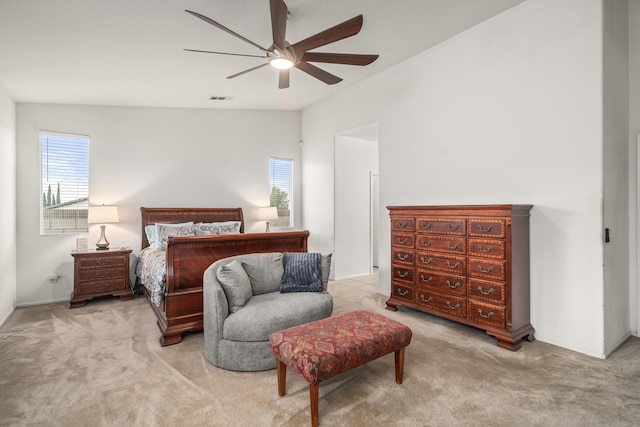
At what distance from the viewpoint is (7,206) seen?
13.6 feet

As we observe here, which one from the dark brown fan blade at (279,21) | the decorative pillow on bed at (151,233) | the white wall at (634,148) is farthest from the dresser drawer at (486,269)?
the decorative pillow on bed at (151,233)

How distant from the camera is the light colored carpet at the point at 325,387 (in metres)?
2.03

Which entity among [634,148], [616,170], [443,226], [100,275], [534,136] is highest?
[534,136]

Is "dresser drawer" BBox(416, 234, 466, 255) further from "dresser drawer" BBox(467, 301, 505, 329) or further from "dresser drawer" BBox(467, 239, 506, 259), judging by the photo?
"dresser drawer" BBox(467, 301, 505, 329)

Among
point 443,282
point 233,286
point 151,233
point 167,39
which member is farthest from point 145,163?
point 443,282

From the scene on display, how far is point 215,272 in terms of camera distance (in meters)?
2.82

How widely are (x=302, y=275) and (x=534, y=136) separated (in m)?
2.64

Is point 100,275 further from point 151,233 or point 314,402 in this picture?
point 314,402

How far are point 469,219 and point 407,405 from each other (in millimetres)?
1880

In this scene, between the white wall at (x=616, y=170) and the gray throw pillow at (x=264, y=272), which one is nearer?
the white wall at (x=616, y=170)

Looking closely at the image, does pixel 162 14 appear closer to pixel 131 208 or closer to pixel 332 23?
pixel 332 23

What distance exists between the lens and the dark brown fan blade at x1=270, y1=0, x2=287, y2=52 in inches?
86.6

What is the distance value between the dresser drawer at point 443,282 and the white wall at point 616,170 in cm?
115

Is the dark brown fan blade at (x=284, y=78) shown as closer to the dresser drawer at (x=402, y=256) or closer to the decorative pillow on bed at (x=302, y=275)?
the decorative pillow on bed at (x=302, y=275)
